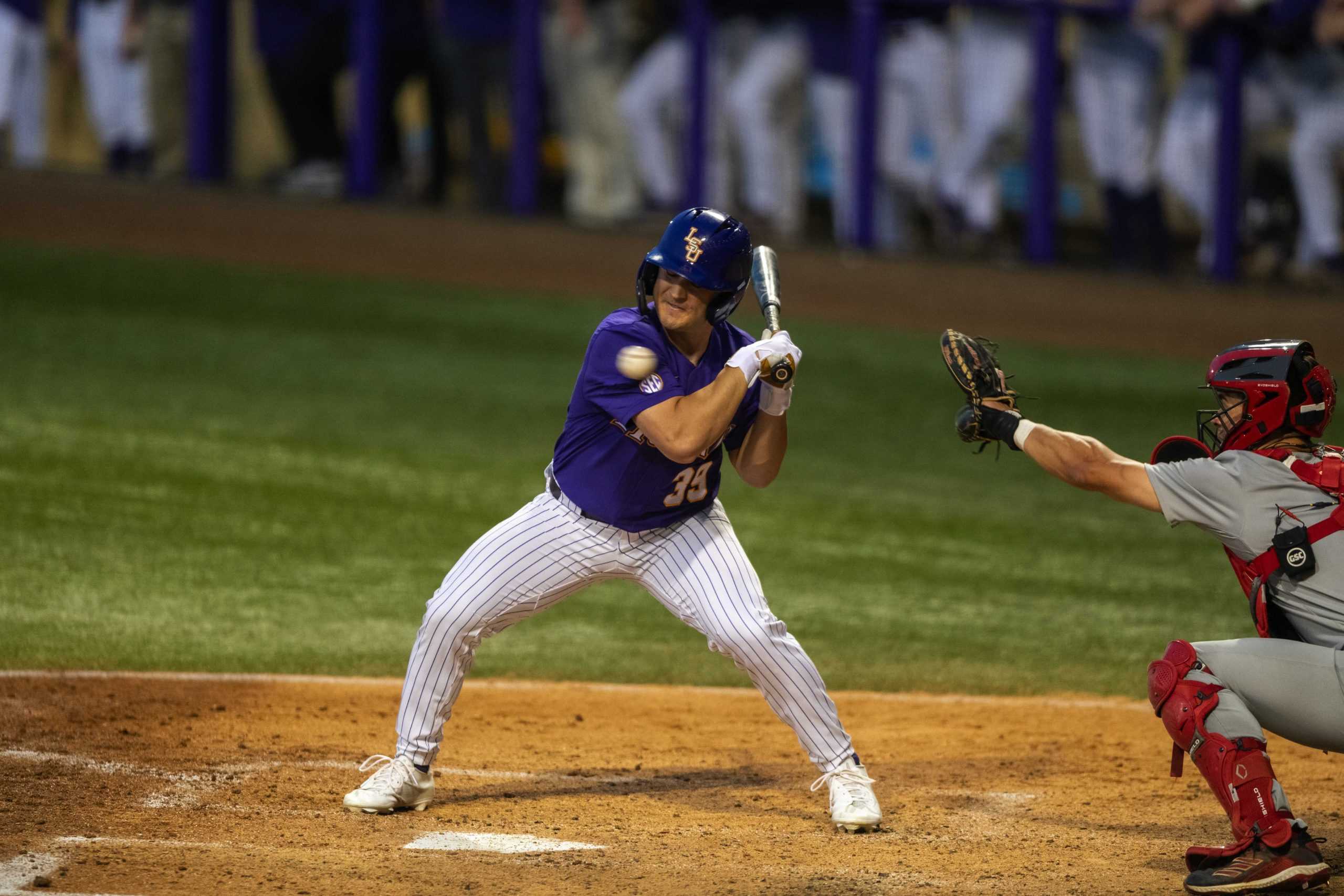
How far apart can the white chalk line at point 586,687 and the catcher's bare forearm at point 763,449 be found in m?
1.56

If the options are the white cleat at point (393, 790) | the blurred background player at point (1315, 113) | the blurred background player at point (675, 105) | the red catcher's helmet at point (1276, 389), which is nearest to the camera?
the red catcher's helmet at point (1276, 389)

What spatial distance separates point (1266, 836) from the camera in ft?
12.2

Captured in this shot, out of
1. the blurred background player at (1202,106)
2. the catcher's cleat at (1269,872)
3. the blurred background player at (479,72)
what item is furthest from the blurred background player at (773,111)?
the catcher's cleat at (1269,872)

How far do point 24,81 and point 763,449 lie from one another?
39.5 feet

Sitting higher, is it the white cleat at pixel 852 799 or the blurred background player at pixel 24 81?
the blurred background player at pixel 24 81

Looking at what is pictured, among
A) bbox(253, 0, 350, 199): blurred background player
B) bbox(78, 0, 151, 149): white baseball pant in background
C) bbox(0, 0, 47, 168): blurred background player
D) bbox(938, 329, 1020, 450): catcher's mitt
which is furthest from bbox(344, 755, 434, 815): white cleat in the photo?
bbox(0, 0, 47, 168): blurred background player

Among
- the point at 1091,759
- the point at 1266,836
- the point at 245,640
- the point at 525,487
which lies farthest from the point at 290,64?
the point at 1266,836

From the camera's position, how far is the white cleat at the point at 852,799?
425 cm

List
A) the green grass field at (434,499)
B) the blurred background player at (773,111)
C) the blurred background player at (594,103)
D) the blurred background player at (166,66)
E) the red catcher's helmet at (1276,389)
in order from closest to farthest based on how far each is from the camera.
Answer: the red catcher's helmet at (1276,389) < the green grass field at (434,499) < the blurred background player at (773,111) < the blurred background player at (594,103) < the blurred background player at (166,66)

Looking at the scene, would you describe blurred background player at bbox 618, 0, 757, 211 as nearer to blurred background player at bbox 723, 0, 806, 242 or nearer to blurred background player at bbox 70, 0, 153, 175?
blurred background player at bbox 723, 0, 806, 242

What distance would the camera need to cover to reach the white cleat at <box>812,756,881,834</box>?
425 cm

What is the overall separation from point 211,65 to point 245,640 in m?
8.66

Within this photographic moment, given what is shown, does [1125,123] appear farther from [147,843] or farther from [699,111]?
[147,843]

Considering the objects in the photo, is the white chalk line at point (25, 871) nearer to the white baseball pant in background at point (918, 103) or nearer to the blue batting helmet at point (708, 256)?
the blue batting helmet at point (708, 256)
